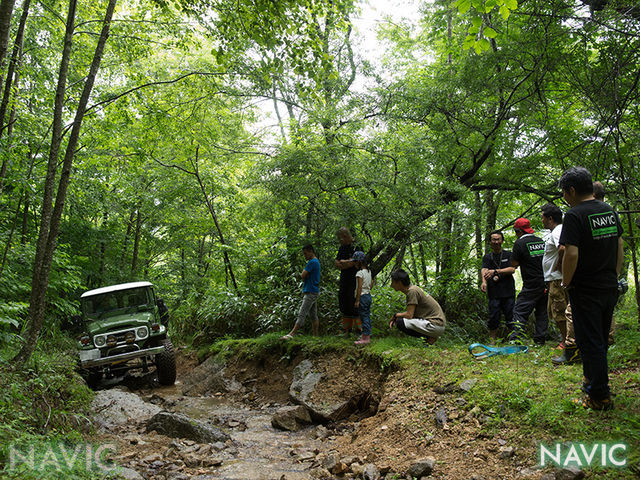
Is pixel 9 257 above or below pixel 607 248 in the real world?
above

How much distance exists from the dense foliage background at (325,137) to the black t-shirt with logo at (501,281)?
1.22m

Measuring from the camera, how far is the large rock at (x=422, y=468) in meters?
3.30

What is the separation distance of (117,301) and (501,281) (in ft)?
26.8

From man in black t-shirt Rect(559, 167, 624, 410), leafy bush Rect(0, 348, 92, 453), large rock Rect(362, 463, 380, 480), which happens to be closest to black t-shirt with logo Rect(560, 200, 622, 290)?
man in black t-shirt Rect(559, 167, 624, 410)

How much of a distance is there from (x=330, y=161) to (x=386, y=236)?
193 cm

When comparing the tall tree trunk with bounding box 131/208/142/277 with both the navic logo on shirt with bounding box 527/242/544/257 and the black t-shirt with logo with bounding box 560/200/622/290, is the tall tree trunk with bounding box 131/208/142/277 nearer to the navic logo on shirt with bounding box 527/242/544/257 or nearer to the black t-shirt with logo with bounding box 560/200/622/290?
the navic logo on shirt with bounding box 527/242/544/257

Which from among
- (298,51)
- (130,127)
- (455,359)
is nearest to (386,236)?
(455,359)

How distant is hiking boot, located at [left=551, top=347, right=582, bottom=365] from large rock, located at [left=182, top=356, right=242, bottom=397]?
565 cm

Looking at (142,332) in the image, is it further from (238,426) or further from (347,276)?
(347,276)

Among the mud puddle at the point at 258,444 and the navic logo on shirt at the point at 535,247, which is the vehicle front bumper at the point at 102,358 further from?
the navic logo on shirt at the point at 535,247

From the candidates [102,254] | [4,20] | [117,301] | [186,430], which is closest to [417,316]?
Result: [186,430]

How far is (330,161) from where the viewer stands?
26.8 feet

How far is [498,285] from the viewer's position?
278 inches

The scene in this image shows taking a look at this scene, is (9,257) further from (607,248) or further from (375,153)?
(607,248)
